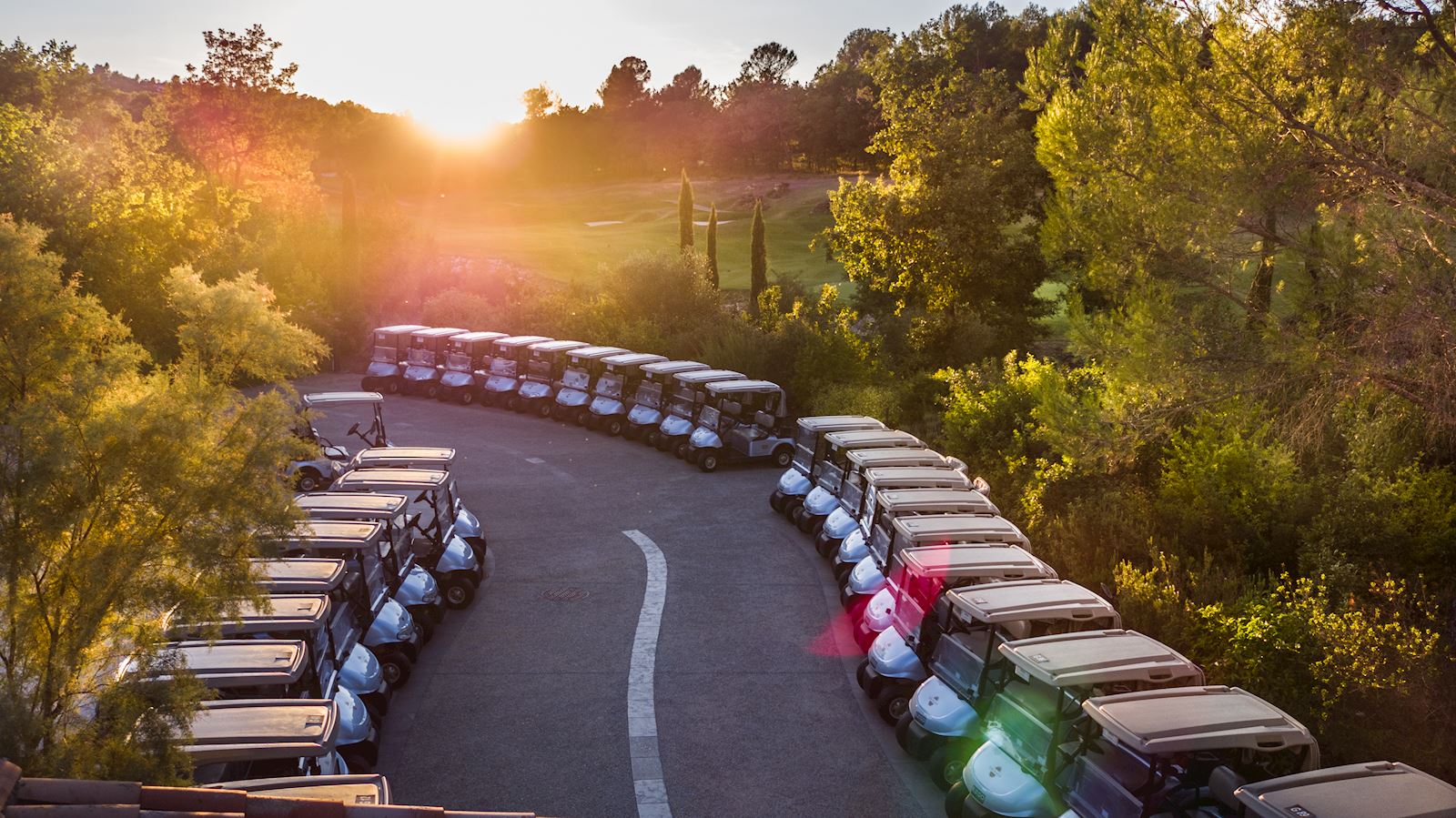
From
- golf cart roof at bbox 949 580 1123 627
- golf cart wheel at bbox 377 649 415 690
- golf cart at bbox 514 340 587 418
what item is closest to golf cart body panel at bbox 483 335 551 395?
golf cart at bbox 514 340 587 418

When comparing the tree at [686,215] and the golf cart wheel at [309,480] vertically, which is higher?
the tree at [686,215]

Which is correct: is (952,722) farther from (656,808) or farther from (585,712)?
(585,712)

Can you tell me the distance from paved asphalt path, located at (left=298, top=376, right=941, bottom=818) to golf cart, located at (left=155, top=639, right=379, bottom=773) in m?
0.51

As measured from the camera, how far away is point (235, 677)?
26.0ft

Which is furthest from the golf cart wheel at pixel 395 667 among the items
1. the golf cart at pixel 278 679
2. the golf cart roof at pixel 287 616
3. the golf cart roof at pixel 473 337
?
the golf cart roof at pixel 473 337

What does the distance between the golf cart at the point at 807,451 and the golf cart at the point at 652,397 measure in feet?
16.4

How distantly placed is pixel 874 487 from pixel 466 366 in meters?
15.6

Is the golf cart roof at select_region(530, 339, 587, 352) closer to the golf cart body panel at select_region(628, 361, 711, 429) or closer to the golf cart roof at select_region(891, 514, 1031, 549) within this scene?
the golf cart body panel at select_region(628, 361, 711, 429)

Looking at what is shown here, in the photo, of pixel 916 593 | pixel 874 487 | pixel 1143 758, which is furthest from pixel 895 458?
pixel 1143 758

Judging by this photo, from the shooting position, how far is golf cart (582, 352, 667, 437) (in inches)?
871

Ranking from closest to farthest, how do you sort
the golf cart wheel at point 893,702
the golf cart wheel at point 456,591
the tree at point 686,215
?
1. the golf cart wheel at point 893,702
2. the golf cart wheel at point 456,591
3. the tree at point 686,215

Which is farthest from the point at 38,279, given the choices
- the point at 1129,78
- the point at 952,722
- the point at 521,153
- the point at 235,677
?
the point at 521,153

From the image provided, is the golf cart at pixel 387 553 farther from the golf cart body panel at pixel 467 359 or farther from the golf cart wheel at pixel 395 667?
the golf cart body panel at pixel 467 359

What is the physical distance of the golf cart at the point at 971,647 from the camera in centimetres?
862
